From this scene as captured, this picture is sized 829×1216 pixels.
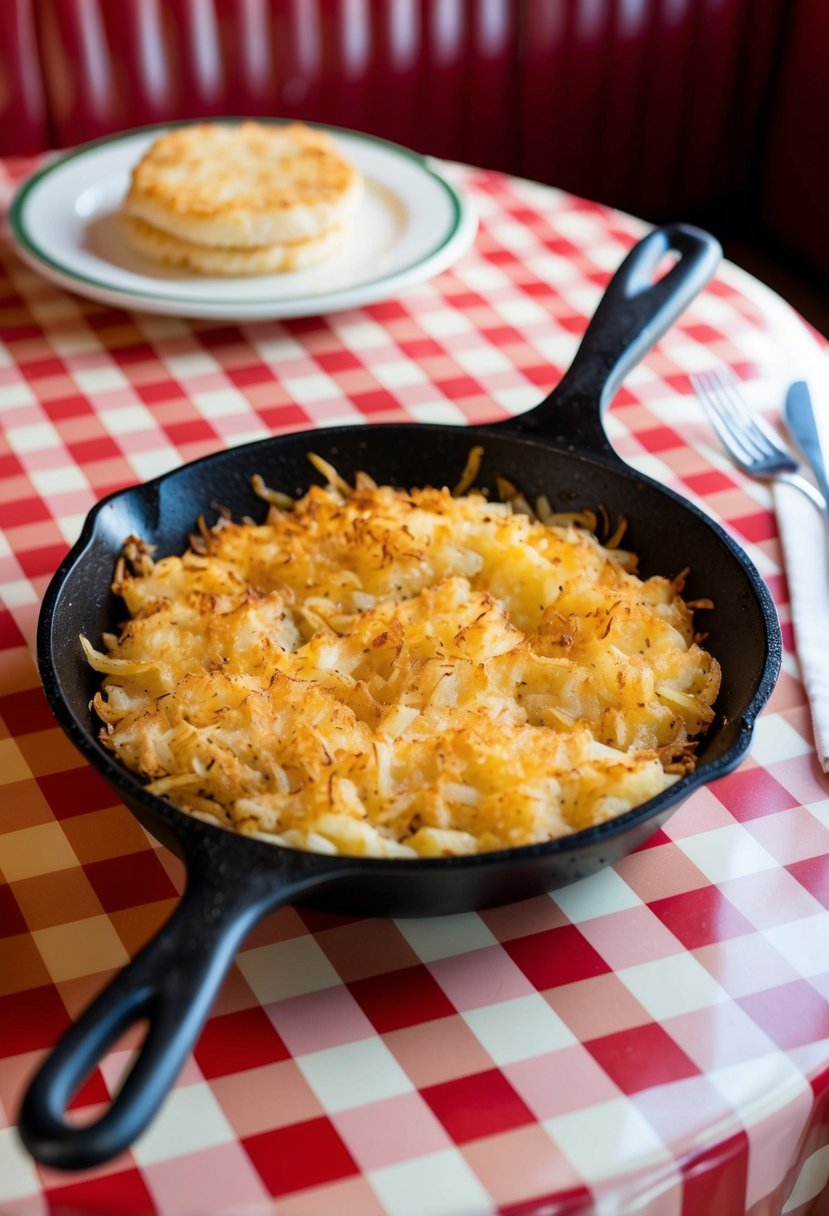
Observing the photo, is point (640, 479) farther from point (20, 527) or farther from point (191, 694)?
point (20, 527)

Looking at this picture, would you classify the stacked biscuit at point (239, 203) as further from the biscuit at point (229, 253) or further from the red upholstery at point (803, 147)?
the red upholstery at point (803, 147)

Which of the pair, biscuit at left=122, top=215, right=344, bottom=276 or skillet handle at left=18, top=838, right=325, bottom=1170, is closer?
skillet handle at left=18, top=838, right=325, bottom=1170

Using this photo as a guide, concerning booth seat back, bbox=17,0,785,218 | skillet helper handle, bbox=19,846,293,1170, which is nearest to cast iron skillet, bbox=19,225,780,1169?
skillet helper handle, bbox=19,846,293,1170

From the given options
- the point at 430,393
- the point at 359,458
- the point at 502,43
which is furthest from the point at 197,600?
the point at 502,43

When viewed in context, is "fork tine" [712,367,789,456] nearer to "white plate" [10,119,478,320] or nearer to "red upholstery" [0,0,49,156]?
"white plate" [10,119,478,320]

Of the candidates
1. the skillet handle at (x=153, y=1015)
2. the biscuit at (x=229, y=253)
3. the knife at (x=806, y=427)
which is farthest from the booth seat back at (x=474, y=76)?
the skillet handle at (x=153, y=1015)

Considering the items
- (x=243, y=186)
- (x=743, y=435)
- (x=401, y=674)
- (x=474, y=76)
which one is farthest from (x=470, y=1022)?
(x=474, y=76)
